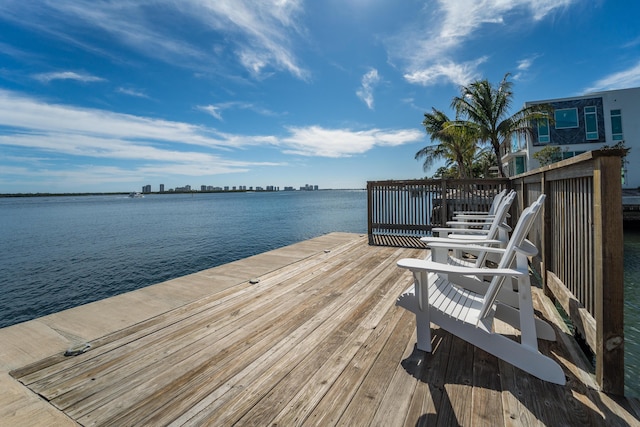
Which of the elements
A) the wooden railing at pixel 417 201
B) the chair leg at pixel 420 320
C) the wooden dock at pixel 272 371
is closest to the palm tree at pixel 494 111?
the wooden railing at pixel 417 201

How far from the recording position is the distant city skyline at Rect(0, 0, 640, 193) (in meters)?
7.27

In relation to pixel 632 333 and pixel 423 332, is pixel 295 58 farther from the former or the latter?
pixel 632 333

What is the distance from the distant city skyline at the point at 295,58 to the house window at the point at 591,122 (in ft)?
6.46

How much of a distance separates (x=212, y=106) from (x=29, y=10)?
32.7 feet

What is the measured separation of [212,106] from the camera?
16.9 m

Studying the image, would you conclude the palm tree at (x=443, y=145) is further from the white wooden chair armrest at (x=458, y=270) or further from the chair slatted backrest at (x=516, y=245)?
the white wooden chair armrest at (x=458, y=270)

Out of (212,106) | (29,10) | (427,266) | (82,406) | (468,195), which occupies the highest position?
(212,106)

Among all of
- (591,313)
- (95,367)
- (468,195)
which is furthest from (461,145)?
(95,367)

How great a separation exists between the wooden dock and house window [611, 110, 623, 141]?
2112cm

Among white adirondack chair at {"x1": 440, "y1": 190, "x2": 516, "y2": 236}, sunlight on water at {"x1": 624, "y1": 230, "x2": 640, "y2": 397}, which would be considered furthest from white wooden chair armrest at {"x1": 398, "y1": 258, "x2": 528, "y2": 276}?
white adirondack chair at {"x1": 440, "y1": 190, "x2": 516, "y2": 236}

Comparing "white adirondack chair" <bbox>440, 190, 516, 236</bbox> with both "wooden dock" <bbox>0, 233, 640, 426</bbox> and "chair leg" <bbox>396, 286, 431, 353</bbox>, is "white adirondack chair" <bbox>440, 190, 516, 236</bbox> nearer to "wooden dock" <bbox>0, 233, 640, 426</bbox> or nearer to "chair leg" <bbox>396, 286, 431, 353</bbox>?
"wooden dock" <bbox>0, 233, 640, 426</bbox>

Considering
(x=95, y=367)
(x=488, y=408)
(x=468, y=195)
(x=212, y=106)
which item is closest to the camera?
(x=488, y=408)

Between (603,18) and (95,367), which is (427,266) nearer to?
(95,367)

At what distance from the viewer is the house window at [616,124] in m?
16.4
